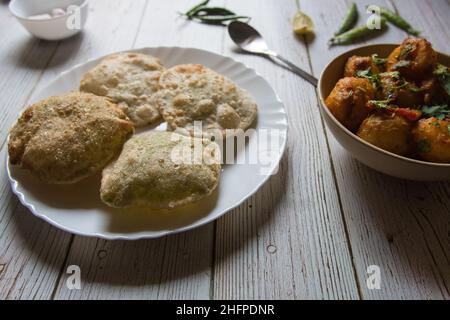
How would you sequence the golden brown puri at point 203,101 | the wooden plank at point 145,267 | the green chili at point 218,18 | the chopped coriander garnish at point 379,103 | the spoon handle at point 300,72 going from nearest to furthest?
the wooden plank at point 145,267 < the chopped coriander garnish at point 379,103 < the golden brown puri at point 203,101 < the spoon handle at point 300,72 < the green chili at point 218,18

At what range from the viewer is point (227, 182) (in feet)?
4.08

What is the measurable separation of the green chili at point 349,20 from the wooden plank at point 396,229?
89 cm

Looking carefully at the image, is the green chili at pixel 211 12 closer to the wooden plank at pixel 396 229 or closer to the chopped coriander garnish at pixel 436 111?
the wooden plank at pixel 396 229

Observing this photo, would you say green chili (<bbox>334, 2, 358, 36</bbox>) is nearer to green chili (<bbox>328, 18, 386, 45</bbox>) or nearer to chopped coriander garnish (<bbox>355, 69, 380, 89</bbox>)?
green chili (<bbox>328, 18, 386, 45</bbox>)

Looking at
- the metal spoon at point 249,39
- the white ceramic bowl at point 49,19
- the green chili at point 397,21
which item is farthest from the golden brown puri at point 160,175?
the green chili at point 397,21

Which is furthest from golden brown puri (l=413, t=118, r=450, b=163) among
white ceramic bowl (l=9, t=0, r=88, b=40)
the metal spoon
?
white ceramic bowl (l=9, t=0, r=88, b=40)

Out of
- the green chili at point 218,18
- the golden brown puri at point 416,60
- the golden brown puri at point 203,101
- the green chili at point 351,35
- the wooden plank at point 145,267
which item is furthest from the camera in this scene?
the green chili at point 218,18

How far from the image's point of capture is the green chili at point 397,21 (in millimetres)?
2039

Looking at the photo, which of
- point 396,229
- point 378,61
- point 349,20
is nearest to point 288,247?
point 396,229

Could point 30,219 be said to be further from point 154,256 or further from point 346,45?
point 346,45

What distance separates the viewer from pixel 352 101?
1201 millimetres

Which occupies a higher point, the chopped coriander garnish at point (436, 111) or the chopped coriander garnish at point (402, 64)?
the chopped coriander garnish at point (402, 64)

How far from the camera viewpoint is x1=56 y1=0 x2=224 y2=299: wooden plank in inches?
40.8
